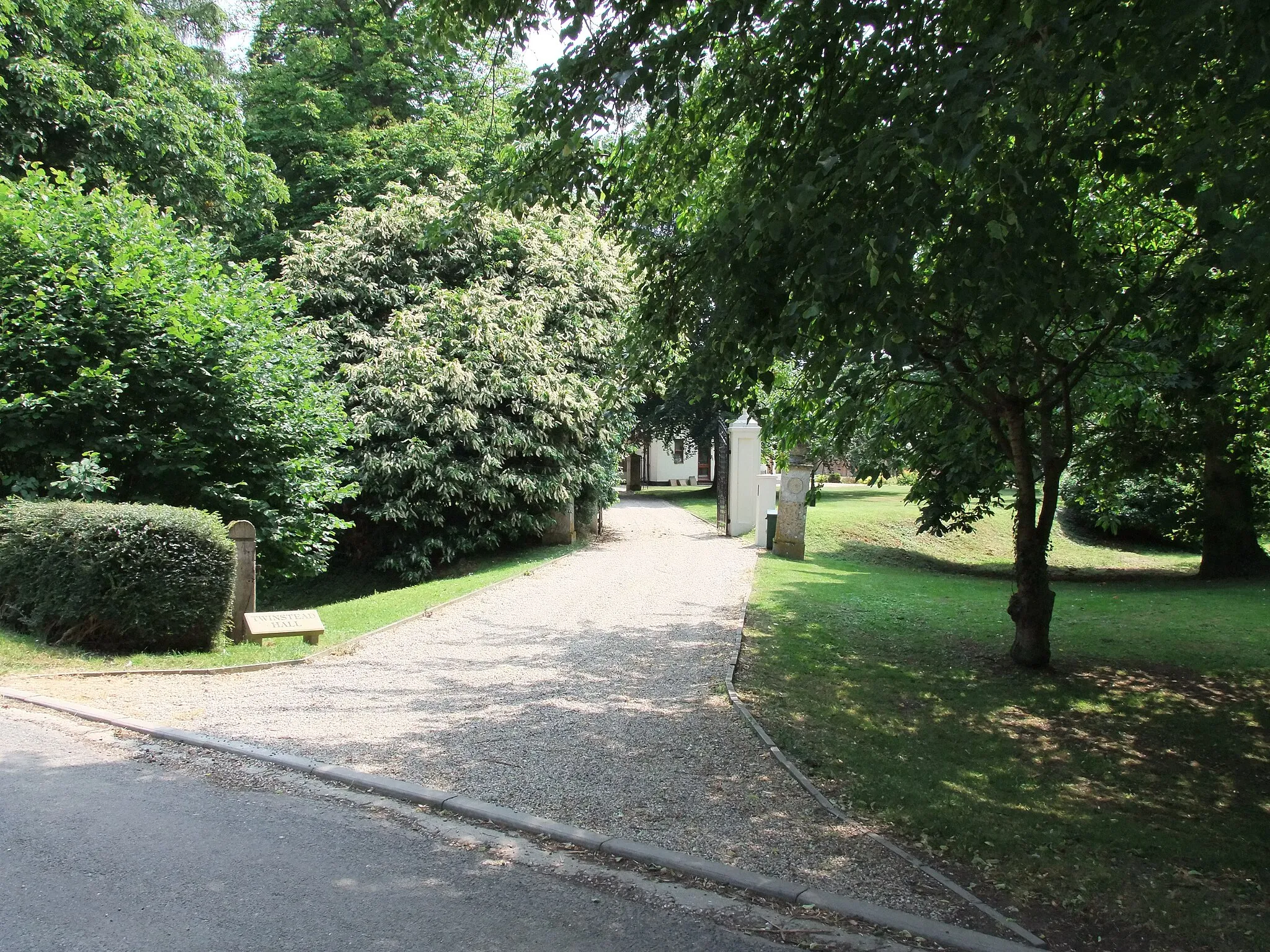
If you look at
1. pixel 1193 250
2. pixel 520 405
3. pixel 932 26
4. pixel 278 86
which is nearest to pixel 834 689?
Result: pixel 1193 250

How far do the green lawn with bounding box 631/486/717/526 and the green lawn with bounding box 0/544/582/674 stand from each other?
9931 millimetres

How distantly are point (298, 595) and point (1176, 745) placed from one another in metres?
16.0

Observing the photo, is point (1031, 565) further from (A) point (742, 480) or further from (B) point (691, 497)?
(B) point (691, 497)

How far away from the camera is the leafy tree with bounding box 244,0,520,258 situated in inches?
966

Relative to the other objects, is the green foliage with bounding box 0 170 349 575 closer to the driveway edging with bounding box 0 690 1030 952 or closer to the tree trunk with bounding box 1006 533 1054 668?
the driveway edging with bounding box 0 690 1030 952

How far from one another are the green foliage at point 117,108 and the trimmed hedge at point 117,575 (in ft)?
31.0

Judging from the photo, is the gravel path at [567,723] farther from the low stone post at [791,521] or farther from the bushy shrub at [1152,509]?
the bushy shrub at [1152,509]

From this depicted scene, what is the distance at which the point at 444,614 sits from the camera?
41.1ft

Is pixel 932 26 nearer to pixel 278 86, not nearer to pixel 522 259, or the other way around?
pixel 522 259

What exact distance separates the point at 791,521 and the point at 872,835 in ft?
46.7

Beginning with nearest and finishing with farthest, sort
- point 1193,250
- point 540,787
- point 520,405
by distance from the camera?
point 540,787
point 1193,250
point 520,405

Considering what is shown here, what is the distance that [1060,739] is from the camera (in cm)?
763

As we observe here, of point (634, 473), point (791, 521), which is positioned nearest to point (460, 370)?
point (791, 521)

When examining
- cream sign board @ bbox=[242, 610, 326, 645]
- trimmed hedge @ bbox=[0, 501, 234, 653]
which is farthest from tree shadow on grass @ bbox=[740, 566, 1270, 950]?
trimmed hedge @ bbox=[0, 501, 234, 653]
